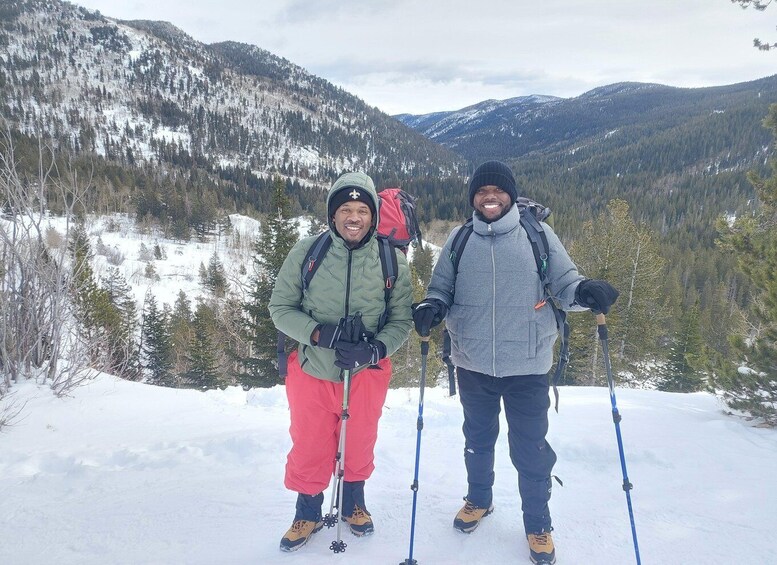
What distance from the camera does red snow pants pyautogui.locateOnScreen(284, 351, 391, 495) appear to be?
100 inches

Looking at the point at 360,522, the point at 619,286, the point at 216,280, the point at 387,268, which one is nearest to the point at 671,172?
the point at 216,280

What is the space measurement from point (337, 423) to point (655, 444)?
313cm

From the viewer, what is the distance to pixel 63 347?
5895 millimetres

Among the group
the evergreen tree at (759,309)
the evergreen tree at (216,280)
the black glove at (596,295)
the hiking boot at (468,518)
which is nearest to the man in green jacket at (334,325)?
the hiking boot at (468,518)

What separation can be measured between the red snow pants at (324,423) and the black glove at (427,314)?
424 mm

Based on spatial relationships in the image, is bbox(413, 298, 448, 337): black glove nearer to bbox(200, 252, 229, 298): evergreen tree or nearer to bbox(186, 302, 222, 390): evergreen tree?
bbox(186, 302, 222, 390): evergreen tree

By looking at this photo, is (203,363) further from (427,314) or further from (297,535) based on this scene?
(427,314)

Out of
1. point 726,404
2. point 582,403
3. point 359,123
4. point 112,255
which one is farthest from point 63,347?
point 359,123

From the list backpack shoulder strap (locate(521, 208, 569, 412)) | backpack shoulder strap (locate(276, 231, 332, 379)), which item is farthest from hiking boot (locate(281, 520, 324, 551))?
backpack shoulder strap (locate(521, 208, 569, 412))

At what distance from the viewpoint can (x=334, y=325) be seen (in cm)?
246

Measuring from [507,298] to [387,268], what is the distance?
29.2 inches

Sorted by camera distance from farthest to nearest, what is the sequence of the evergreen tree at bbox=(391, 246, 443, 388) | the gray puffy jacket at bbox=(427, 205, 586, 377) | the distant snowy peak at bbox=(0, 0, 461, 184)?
Result: the distant snowy peak at bbox=(0, 0, 461, 184) → the evergreen tree at bbox=(391, 246, 443, 388) → the gray puffy jacket at bbox=(427, 205, 586, 377)

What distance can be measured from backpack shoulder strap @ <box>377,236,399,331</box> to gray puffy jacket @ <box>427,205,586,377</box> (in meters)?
0.27

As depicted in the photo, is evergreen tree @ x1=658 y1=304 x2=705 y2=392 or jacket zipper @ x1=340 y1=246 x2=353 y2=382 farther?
evergreen tree @ x1=658 y1=304 x2=705 y2=392
